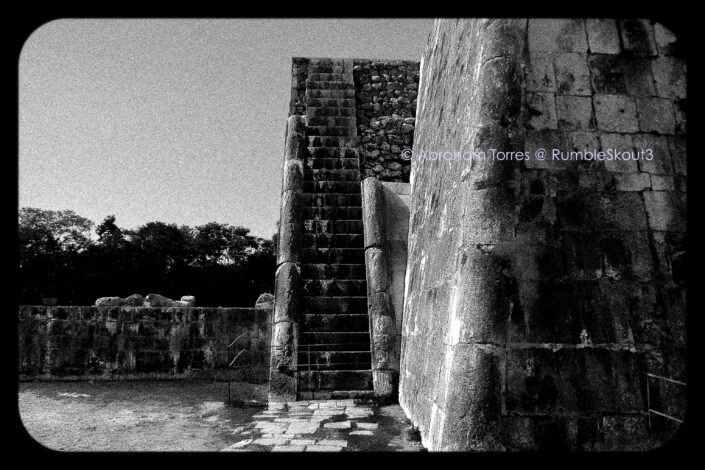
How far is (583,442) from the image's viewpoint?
2904 mm

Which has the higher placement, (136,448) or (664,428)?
(664,428)

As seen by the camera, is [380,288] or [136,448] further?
[380,288]

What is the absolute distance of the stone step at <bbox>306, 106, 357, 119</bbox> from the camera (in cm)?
1072

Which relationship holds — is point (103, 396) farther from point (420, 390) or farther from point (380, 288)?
point (420, 390)

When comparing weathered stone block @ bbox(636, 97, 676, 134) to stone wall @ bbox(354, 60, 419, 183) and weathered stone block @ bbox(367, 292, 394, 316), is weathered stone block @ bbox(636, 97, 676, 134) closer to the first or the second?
weathered stone block @ bbox(367, 292, 394, 316)

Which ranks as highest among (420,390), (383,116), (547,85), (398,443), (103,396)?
(383,116)

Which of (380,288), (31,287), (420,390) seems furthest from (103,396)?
(31,287)

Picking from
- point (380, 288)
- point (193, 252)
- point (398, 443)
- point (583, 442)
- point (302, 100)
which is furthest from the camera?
point (193, 252)

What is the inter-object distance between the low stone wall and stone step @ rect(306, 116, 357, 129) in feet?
15.5

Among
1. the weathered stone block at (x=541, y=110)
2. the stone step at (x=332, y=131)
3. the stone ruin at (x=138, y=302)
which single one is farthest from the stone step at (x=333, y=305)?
the weathered stone block at (x=541, y=110)

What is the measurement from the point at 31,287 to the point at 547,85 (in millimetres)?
28094

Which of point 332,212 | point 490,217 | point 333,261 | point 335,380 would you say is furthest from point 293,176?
point 490,217

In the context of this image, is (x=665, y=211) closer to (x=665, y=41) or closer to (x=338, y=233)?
(x=665, y=41)

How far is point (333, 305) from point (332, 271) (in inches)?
25.8
